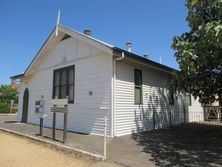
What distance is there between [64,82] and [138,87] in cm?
436

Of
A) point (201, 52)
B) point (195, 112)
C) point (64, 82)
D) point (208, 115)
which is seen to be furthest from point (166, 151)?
point (208, 115)

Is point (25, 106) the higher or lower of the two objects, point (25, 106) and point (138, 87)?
the lower

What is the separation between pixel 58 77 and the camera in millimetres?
14250

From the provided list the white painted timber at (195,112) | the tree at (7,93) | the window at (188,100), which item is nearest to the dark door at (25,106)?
the window at (188,100)

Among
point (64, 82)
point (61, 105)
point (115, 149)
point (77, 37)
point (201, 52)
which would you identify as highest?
point (77, 37)

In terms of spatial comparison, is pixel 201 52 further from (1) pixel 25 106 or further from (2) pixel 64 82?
(1) pixel 25 106

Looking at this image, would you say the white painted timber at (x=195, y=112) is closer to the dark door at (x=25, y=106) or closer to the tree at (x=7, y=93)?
the dark door at (x=25, y=106)

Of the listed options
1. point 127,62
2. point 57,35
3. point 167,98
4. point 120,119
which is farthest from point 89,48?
point 167,98

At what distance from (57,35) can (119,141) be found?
25.7 ft

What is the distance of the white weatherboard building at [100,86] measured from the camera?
35.8 ft

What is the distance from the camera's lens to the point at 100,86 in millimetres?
11250

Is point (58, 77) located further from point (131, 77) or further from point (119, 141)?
point (119, 141)

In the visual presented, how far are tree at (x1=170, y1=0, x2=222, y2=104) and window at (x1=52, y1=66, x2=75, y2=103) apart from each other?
5486 millimetres

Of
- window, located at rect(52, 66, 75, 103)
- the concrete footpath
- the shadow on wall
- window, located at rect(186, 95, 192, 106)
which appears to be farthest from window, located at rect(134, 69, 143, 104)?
window, located at rect(186, 95, 192, 106)
